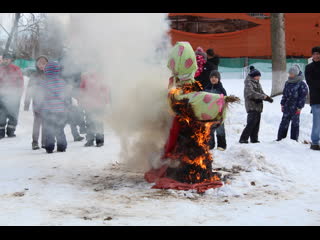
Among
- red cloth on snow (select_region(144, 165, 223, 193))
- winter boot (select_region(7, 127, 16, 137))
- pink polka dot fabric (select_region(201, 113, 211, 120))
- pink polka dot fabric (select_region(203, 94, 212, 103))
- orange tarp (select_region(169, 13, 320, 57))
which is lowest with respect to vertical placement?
red cloth on snow (select_region(144, 165, 223, 193))

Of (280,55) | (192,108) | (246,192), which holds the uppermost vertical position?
(280,55)

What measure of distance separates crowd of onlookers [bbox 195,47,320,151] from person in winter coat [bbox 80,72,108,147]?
6.04 feet

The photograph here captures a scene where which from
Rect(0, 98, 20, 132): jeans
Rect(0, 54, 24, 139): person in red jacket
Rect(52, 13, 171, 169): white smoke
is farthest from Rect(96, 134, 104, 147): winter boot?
Rect(0, 98, 20, 132): jeans

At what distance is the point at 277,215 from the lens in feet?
15.7

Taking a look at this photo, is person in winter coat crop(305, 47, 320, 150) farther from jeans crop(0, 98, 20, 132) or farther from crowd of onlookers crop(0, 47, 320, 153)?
jeans crop(0, 98, 20, 132)

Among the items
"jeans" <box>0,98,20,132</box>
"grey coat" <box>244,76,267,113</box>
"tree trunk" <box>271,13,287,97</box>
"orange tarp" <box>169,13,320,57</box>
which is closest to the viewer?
"grey coat" <box>244,76,267,113</box>

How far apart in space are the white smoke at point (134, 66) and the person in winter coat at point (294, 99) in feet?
11.4

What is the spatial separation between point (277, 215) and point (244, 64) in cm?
1764

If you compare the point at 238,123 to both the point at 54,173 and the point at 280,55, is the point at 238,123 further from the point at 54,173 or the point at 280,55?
the point at 54,173

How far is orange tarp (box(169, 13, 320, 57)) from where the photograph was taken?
72.0ft

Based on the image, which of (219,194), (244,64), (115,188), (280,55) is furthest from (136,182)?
(244,64)

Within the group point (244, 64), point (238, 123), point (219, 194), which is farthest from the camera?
point (244, 64)

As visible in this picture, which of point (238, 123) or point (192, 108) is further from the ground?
point (192, 108)

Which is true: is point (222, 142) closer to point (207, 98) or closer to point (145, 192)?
point (207, 98)
